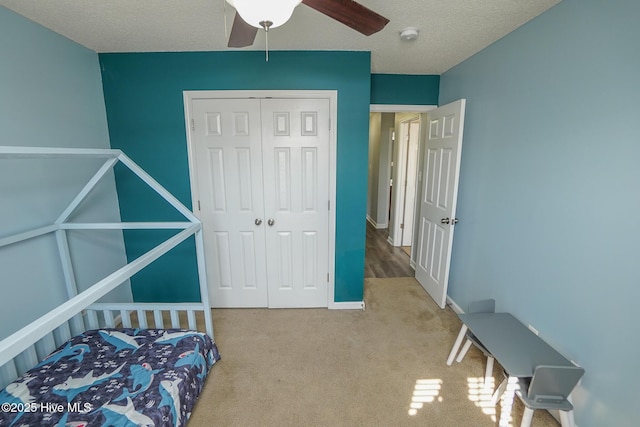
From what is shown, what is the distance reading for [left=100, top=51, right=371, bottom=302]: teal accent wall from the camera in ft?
7.84

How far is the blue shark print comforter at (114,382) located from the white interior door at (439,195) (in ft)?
7.20

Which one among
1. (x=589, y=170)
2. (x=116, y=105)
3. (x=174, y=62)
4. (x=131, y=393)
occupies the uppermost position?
(x=174, y=62)

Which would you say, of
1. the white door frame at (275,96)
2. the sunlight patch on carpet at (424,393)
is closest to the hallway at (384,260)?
the white door frame at (275,96)

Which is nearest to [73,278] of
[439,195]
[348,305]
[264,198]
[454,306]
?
[264,198]

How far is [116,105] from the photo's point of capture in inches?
97.4

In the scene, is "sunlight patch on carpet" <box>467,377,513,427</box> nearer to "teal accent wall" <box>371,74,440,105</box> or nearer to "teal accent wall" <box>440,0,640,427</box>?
"teal accent wall" <box>440,0,640,427</box>

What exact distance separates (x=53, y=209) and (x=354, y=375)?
2477mm

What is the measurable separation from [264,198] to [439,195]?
1.73 meters

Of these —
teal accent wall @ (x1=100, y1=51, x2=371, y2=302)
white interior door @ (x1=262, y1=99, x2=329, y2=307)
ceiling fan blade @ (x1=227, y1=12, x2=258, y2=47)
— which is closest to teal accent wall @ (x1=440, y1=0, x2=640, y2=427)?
teal accent wall @ (x1=100, y1=51, x2=371, y2=302)

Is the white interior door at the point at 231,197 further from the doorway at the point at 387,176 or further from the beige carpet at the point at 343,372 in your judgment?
the doorway at the point at 387,176

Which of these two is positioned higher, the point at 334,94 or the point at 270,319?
the point at 334,94

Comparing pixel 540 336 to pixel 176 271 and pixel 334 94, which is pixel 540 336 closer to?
pixel 334 94

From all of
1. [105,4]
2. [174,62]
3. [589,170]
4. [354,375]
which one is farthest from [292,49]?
[354,375]

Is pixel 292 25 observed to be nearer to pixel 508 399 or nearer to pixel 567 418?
pixel 508 399
